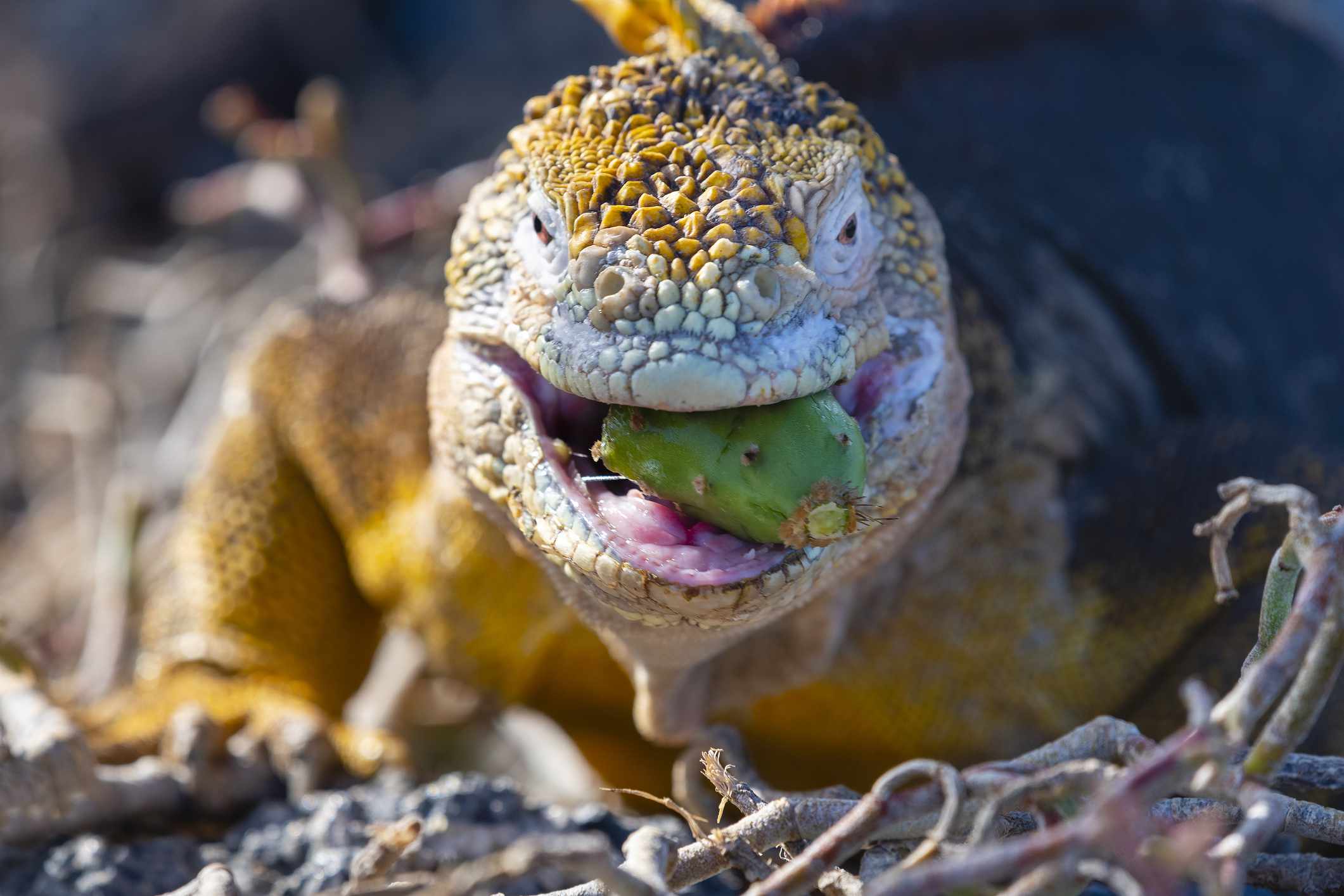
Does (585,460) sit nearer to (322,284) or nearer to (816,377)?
(816,377)

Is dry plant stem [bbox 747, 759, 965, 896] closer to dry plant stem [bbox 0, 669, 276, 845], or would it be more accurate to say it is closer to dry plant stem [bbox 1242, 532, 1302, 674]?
dry plant stem [bbox 1242, 532, 1302, 674]

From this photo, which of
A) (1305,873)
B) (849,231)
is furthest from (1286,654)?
(849,231)

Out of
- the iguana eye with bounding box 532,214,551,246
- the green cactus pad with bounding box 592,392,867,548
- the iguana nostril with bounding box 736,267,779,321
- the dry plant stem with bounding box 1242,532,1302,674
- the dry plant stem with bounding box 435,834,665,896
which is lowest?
the dry plant stem with bounding box 435,834,665,896

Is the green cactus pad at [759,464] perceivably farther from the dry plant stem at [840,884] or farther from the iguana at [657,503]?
the dry plant stem at [840,884]

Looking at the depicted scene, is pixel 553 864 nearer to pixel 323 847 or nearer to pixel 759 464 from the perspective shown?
pixel 759 464

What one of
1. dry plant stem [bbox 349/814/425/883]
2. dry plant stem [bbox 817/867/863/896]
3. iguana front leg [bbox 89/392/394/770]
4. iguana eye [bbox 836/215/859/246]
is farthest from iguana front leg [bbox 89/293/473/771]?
dry plant stem [bbox 817/867/863/896]

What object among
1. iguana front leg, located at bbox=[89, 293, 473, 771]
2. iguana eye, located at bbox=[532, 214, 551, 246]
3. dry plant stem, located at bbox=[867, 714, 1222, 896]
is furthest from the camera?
iguana front leg, located at bbox=[89, 293, 473, 771]
